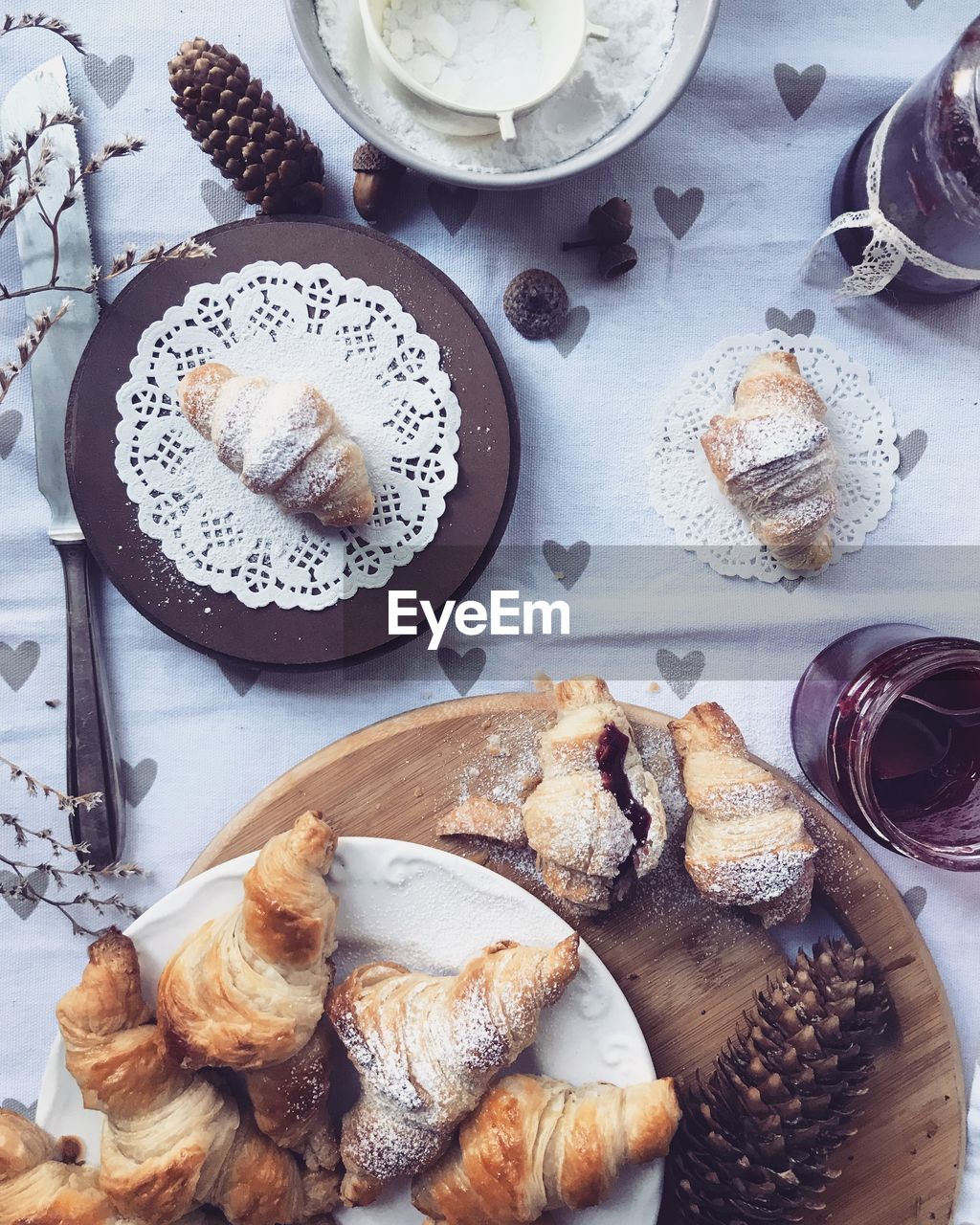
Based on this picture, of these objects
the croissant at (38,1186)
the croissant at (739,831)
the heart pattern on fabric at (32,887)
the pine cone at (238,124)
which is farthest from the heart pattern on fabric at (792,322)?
the croissant at (38,1186)

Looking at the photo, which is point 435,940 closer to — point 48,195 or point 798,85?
point 48,195

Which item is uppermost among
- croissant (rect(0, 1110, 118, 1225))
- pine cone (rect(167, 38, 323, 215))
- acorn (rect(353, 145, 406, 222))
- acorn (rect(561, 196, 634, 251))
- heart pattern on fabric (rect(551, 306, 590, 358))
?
pine cone (rect(167, 38, 323, 215))

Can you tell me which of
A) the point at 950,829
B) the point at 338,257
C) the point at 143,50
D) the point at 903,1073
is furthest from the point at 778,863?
the point at 143,50

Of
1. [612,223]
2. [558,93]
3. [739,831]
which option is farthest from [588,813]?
[558,93]

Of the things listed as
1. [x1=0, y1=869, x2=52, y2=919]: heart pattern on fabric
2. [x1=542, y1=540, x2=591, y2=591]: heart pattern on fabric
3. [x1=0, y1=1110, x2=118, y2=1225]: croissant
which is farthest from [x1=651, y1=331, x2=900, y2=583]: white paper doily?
[x1=0, y1=1110, x2=118, y2=1225]: croissant

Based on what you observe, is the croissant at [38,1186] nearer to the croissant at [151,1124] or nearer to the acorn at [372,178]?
the croissant at [151,1124]

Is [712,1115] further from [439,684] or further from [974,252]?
[974,252]

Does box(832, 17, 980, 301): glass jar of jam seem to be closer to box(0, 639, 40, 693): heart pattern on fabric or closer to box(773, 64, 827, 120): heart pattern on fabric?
box(773, 64, 827, 120): heart pattern on fabric
